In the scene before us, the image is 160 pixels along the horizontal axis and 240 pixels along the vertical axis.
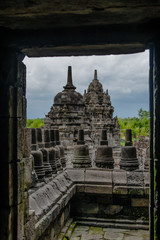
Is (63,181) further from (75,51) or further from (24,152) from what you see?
(75,51)

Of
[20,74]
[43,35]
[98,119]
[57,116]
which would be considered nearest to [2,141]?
[20,74]

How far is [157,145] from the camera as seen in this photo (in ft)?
6.98

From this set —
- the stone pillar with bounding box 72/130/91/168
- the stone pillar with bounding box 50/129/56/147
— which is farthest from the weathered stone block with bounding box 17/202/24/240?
the stone pillar with bounding box 72/130/91/168

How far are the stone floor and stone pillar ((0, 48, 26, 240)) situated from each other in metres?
1.70

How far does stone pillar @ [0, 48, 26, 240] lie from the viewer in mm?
2252

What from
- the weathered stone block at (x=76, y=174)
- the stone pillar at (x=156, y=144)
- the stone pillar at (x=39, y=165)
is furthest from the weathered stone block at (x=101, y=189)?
the stone pillar at (x=156, y=144)

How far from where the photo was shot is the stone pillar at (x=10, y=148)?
2252mm

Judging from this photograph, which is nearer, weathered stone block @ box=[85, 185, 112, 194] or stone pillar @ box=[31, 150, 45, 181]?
stone pillar @ box=[31, 150, 45, 181]

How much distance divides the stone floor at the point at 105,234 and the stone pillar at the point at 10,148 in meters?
1.70

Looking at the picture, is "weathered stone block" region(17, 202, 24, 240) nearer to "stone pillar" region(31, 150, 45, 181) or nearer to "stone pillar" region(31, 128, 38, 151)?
"stone pillar" region(31, 150, 45, 181)

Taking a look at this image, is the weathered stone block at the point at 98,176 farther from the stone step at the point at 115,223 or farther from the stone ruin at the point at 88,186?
the stone step at the point at 115,223

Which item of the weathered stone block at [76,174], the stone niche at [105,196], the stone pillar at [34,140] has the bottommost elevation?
the stone niche at [105,196]

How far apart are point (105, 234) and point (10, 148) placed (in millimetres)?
2425

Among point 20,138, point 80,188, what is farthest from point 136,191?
point 20,138
